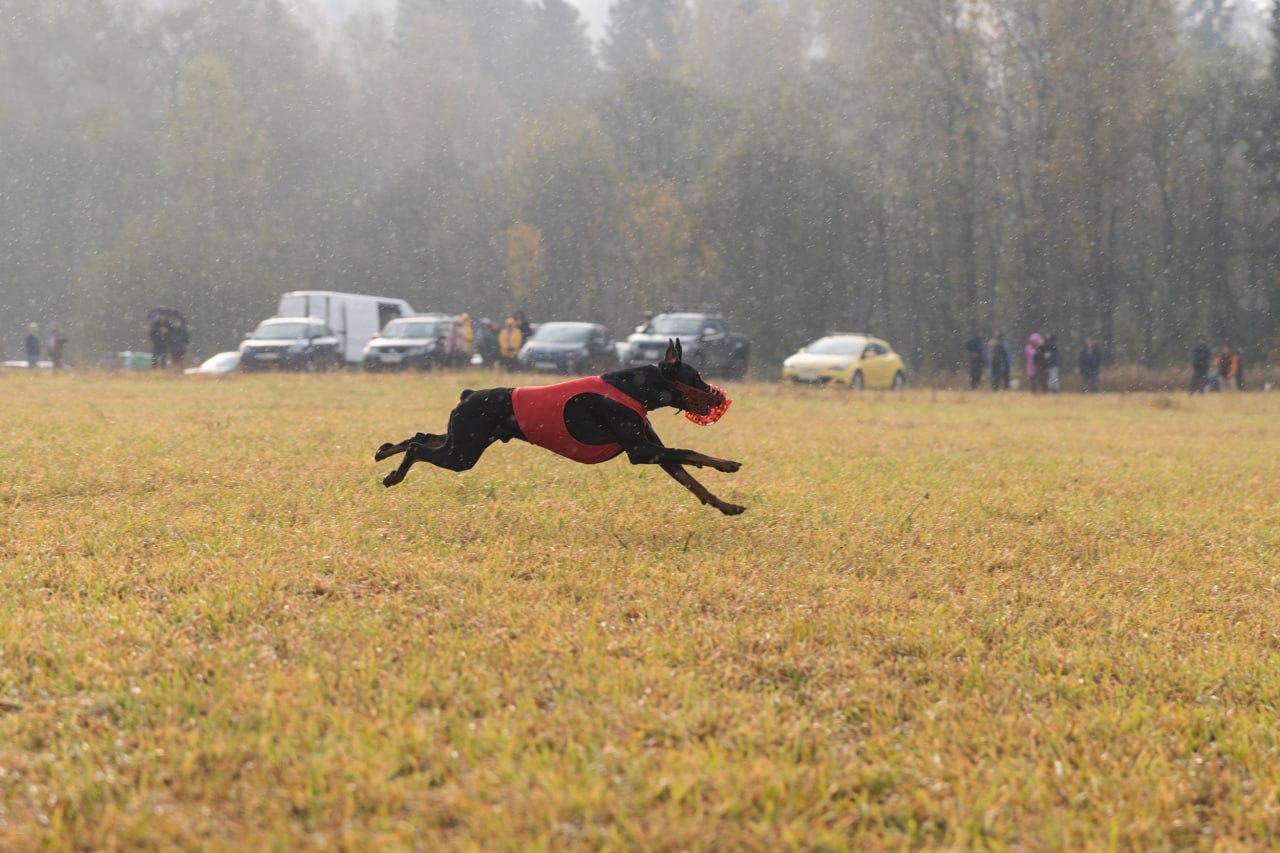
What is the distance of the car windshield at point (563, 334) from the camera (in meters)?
32.4

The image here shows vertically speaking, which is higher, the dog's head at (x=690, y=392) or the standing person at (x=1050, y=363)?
the standing person at (x=1050, y=363)

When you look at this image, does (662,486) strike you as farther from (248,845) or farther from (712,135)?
(712,135)

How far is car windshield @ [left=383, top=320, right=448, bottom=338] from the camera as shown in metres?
32.4

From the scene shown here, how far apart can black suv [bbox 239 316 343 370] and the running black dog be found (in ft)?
81.4

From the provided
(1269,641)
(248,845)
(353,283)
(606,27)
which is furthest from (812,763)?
(606,27)

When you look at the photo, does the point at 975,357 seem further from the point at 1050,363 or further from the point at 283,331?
the point at 283,331

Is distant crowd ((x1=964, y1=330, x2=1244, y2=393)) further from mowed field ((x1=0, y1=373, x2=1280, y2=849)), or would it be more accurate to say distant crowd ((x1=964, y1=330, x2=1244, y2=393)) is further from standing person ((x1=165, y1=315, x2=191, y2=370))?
mowed field ((x1=0, y1=373, x2=1280, y2=849))

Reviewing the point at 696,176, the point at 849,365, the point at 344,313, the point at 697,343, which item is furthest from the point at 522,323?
the point at 696,176

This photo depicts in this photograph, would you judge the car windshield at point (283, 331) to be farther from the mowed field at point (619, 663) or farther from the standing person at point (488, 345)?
the mowed field at point (619, 663)

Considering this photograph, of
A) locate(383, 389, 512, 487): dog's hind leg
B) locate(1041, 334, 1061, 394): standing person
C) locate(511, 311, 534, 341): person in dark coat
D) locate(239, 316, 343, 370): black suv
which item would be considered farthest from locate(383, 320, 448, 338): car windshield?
locate(383, 389, 512, 487): dog's hind leg

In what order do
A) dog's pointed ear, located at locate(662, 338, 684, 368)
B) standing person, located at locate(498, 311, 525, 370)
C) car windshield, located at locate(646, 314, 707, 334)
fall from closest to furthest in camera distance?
dog's pointed ear, located at locate(662, 338, 684, 368), car windshield, located at locate(646, 314, 707, 334), standing person, located at locate(498, 311, 525, 370)

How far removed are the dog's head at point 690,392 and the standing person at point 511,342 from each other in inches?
1028

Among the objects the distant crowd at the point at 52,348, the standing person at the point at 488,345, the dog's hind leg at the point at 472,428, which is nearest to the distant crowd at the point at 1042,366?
the standing person at the point at 488,345

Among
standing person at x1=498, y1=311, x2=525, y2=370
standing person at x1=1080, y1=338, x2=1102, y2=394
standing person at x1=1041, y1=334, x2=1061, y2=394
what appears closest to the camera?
standing person at x1=1041, y1=334, x2=1061, y2=394
